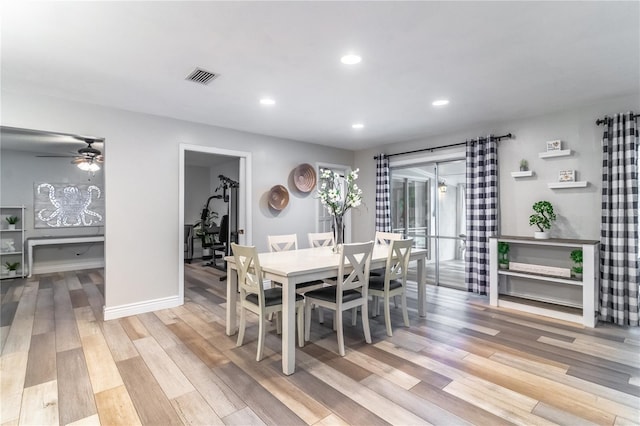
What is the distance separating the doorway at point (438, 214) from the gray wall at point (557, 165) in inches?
25.5

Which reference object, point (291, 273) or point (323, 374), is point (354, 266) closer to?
point (291, 273)

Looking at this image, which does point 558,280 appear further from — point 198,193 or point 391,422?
point 198,193

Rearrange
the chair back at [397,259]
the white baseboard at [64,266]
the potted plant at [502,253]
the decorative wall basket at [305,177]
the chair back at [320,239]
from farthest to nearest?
the white baseboard at [64,266] → the decorative wall basket at [305,177] → the chair back at [320,239] → the potted plant at [502,253] → the chair back at [397,259]

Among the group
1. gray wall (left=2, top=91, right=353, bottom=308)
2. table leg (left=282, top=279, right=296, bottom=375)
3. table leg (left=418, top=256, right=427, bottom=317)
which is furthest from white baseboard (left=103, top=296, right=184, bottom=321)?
table leg (left=418, top=256, right=427, bottom=317)

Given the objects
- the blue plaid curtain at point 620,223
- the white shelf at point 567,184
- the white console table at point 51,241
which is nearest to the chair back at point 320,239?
the white shelf at point 567,184

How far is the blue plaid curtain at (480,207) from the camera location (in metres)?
4.38

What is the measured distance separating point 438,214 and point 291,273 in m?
3.66

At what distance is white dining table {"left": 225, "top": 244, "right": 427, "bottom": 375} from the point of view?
8.02 ft

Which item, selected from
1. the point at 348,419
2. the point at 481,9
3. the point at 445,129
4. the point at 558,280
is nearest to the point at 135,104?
the point at 481,9

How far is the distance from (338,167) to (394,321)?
11.2ft

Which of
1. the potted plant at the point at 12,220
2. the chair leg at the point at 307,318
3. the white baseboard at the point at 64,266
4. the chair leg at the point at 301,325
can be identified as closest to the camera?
the chair leg at the point at 301,325

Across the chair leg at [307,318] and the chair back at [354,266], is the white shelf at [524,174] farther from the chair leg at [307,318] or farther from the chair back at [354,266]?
the chair leg at [307,318]

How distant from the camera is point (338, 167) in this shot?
6211 millimetres

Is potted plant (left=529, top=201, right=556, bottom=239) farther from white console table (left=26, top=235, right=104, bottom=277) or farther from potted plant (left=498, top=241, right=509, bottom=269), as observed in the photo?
white console table (left=26, top=235, right=104, bottom=277)
